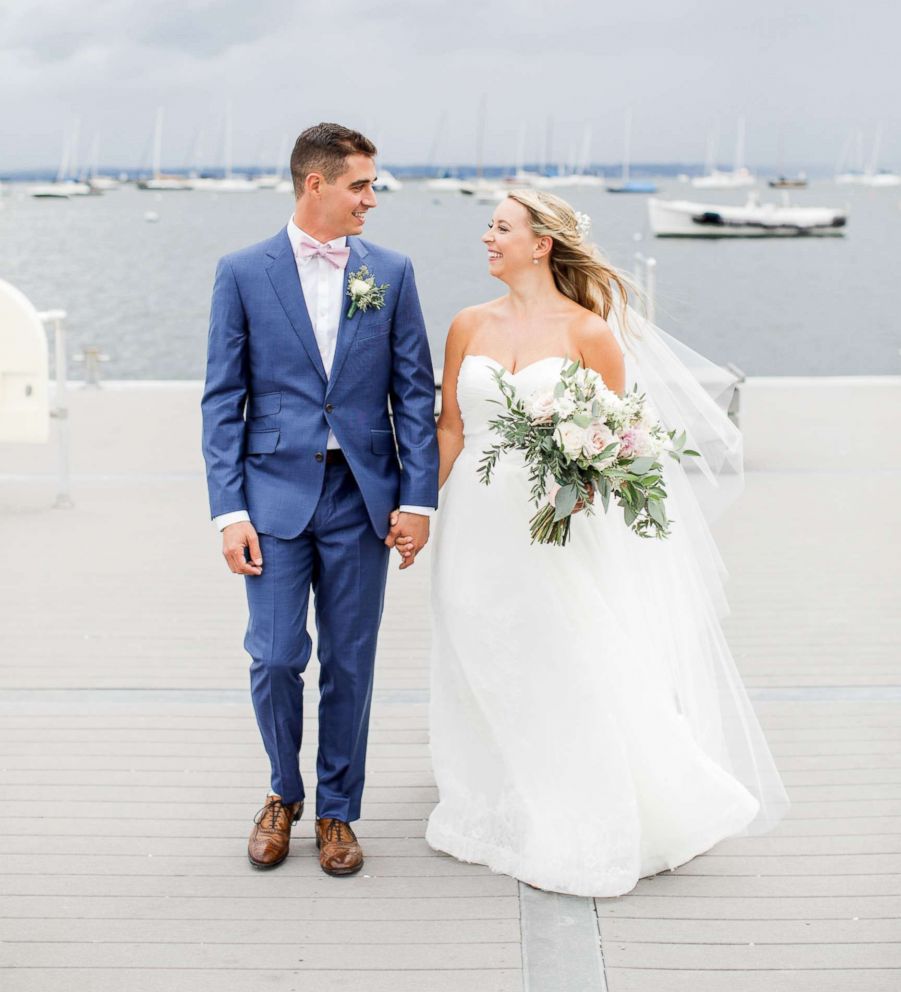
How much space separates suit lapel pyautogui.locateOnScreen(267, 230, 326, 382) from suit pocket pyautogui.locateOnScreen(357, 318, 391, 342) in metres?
0.06

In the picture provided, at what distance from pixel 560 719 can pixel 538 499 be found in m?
0.55

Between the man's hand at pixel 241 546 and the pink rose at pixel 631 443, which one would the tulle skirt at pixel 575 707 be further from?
the man's hand at pixel 241 546

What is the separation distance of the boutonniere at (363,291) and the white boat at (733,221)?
76226 millimetres

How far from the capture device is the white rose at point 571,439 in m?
3.34

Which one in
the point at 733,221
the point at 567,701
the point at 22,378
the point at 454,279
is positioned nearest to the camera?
the point at 567,701

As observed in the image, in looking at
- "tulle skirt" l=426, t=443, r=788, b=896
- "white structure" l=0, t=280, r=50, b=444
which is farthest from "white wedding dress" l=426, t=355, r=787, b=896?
"white structure" l=0, t=280, r=50, b=444

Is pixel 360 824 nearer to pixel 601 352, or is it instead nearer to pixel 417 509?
pixel 417 509

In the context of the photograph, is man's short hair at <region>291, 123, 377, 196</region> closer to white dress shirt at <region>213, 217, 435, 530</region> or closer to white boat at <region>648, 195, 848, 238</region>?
white dress shirt at <region>213, 217, 435, 530</region>

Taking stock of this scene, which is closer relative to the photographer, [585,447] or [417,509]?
[585,447]

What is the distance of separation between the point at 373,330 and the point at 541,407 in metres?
0.45

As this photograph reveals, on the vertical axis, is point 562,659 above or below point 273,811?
above

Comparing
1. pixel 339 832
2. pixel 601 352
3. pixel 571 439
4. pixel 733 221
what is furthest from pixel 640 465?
pixel 733 221

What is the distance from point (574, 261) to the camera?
3729mm

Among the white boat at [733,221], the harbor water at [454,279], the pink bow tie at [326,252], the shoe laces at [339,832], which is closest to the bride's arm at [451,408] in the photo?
the pink bow tie at [326,252]
